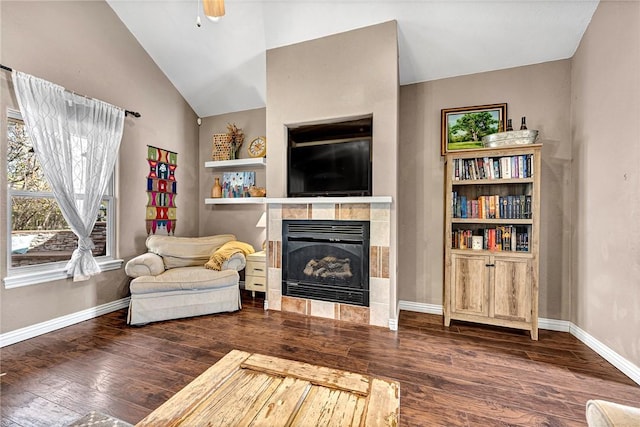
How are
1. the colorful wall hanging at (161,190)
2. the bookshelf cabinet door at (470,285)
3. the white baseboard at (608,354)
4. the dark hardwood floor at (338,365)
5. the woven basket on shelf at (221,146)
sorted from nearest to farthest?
the dark hardwood floor at (338,365) < the white baseboard at (608,354) < the bookshelf cabinet door at (470,285) < the colorful wall hanging at (161,190) < the woven basket on shelf at (221,146)

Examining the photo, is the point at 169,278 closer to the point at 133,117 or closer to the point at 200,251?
the point at 200,251

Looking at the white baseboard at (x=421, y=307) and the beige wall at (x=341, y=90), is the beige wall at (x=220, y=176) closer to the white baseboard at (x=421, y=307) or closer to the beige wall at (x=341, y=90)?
the beige wall at (x=341, y=90)

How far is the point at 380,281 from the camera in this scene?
272cm

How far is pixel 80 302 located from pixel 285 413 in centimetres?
299

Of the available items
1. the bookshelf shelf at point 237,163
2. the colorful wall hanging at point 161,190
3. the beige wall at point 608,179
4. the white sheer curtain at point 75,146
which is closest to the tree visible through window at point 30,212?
the white sheer curtain at point 75,146

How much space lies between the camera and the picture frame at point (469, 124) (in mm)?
2867

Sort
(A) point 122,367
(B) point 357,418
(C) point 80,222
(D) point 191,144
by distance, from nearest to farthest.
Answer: (B) point 357,418, (A) point 122,367, (C) point 80,222, (D) point 191,144

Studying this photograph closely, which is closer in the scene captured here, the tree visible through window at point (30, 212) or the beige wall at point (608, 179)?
the beige wall at point (608, 179)

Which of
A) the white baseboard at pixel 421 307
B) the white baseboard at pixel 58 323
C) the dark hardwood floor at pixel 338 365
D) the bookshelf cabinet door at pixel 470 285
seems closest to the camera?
the dark hardwood floor at pixel 338 365

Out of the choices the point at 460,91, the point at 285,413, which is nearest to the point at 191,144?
the point at 460,91

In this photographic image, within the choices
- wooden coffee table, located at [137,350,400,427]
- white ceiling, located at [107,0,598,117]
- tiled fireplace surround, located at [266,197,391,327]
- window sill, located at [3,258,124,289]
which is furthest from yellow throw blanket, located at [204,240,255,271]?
white ceiling, located at [107,0,598,117]

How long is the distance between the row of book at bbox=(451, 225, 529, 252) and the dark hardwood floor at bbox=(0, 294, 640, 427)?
0.82m

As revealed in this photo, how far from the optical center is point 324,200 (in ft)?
9.50

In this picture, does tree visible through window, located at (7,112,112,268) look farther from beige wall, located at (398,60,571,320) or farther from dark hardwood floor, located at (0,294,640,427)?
beige wall, located at (398,60,571,320)
